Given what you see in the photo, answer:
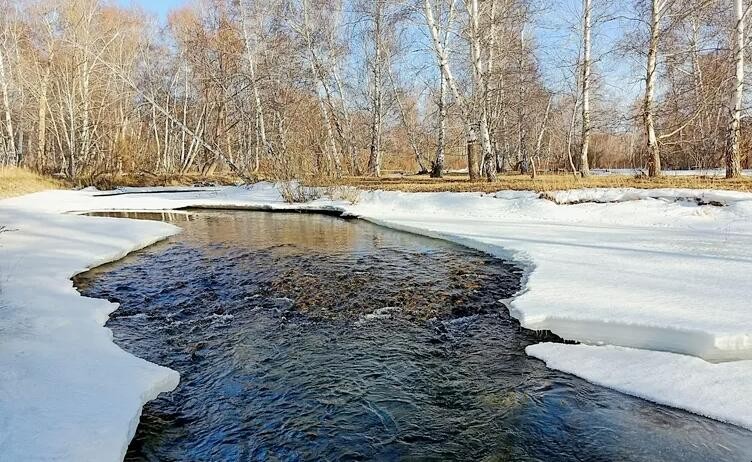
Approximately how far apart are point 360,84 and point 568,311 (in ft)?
83.8

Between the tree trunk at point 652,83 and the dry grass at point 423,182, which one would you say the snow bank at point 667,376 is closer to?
the dry grass at point 423,182

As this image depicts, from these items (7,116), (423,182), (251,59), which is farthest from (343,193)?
(7,116)

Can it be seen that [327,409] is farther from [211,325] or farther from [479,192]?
[479,192]

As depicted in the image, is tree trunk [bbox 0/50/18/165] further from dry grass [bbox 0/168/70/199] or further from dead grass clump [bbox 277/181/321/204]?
dead grass clump [bbox 277/181/321/204]

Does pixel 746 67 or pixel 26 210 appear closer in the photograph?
pixel 26 210

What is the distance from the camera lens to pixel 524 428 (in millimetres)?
3350

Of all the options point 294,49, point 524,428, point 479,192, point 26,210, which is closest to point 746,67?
point 479,192

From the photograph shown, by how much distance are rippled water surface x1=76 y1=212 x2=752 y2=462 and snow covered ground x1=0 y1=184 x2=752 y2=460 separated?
0.26m

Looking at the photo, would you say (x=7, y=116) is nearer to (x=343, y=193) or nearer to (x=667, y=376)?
(x=343, y=193)

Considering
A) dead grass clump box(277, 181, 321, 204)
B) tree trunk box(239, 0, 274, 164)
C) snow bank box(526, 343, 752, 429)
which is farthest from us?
tree trunk box(239, 0, 274, 164)

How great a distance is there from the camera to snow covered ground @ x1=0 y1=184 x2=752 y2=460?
3.25m

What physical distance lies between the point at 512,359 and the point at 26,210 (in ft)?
51.1

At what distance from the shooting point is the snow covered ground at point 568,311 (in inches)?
128

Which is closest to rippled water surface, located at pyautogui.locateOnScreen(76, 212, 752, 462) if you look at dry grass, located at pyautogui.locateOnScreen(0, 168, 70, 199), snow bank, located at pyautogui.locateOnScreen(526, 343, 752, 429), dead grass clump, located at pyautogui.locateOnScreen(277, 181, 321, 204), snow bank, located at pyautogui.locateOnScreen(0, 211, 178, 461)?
snow bank, located at pyautogui.locateOnScreen(526, 343, 752, 429)
